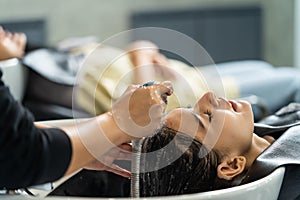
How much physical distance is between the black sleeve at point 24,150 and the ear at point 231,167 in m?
0.32

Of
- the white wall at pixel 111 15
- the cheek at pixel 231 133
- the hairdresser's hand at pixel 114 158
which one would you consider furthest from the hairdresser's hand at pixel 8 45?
the white wall at pixel 111 15

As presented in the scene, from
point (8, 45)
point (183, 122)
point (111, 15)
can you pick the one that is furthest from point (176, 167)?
point (111, 15)

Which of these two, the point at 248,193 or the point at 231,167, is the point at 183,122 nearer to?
the point at 231,167

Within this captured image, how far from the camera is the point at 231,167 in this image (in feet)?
3.16

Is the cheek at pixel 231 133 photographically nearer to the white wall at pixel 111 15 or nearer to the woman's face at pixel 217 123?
the woman's face at pixel 217 123

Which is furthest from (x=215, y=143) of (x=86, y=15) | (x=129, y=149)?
(x=86, y=15)

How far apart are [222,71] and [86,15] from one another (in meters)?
1.35

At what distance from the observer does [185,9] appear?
3379 mm

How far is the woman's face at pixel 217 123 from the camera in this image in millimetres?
939

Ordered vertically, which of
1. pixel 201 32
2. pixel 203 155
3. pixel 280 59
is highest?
pixel 203 155

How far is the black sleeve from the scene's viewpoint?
2.16ft

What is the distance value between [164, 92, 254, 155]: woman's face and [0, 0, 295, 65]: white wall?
233cm

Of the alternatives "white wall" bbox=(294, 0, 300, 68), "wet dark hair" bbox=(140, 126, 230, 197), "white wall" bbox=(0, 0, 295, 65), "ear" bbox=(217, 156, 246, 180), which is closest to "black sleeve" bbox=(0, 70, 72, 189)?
"wet dark hair" bbox=(140, 126, 230, 197)

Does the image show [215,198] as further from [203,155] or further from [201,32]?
[201,32]
